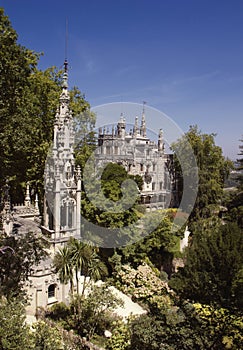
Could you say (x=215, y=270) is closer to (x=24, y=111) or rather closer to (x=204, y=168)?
(x=24, y=111)

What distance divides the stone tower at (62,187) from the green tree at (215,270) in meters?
5.80

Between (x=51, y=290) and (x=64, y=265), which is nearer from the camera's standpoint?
(x=64, y=265)

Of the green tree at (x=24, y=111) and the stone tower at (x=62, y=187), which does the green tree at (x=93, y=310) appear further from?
the green tree at (x=24, y=111)

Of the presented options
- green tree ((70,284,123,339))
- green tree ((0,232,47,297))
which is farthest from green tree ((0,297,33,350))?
green tree ((70,284,123,339))

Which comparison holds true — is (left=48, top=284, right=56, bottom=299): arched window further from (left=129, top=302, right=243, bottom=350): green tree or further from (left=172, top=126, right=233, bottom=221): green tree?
(left=172, top=126, right=233, bottom=221): green tree

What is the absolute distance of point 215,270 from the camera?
41.0 feet

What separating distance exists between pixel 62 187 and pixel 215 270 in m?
7.92

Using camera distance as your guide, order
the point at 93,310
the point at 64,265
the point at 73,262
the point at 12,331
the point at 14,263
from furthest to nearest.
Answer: the point at 73,262
the point at 64,265
the point at 93,310
the point at 14,263
the point at 12,331

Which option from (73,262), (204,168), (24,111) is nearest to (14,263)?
(73,262)

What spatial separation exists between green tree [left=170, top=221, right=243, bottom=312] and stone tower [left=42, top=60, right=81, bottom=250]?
19.0 ft

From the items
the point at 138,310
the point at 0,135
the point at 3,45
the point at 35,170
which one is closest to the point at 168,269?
the point at 138,310

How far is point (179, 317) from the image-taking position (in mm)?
9383

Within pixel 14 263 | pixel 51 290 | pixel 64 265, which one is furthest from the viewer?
pixel 51 290

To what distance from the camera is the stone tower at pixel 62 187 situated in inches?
568
